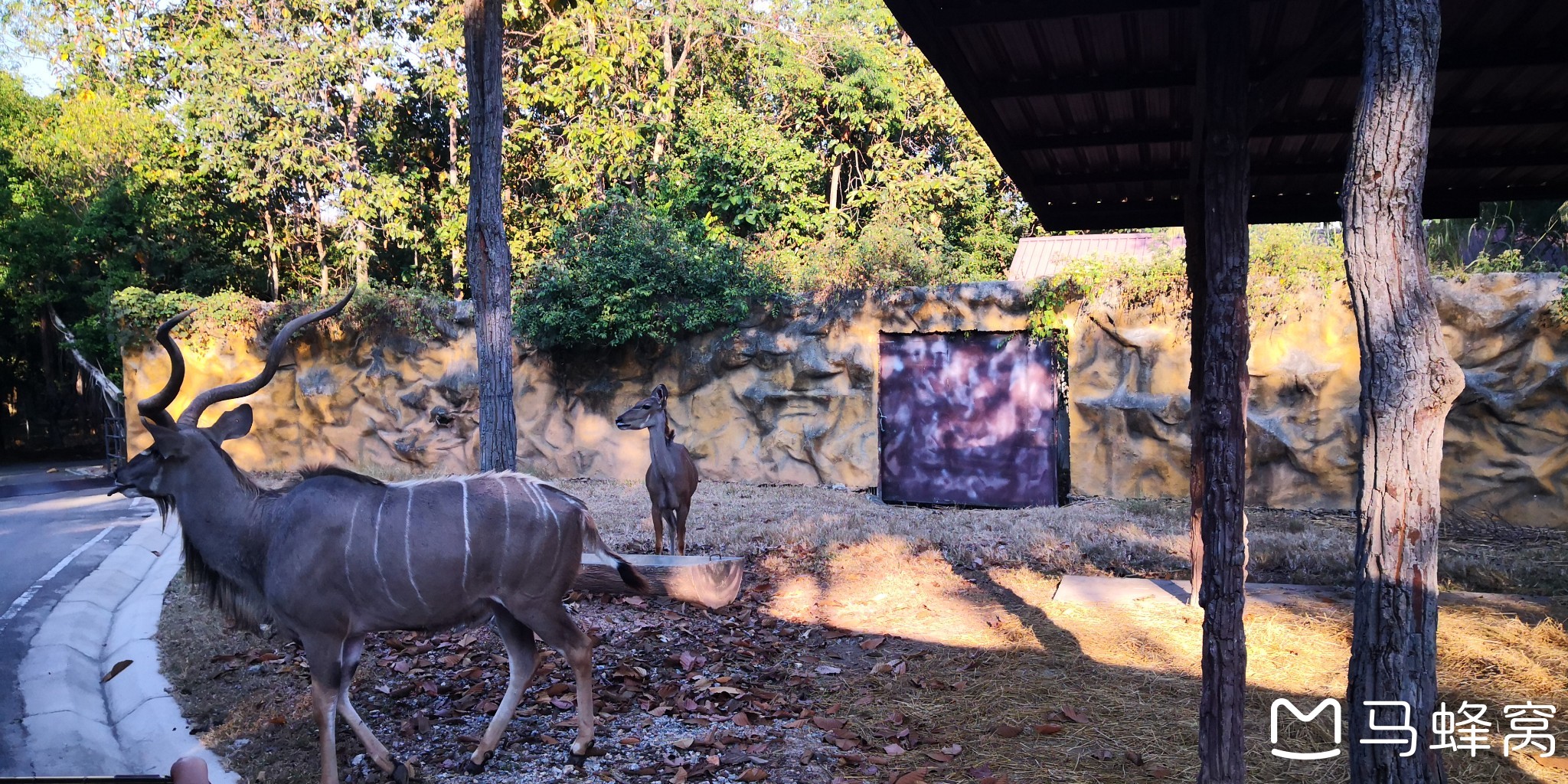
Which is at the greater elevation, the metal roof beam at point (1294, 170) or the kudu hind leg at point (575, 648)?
the metal roof beam at point (1294, 170)

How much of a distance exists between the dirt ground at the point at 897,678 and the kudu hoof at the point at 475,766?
71 millimetres

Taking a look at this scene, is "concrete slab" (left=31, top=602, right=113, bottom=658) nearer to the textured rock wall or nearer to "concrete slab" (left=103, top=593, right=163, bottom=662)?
"concrete slab" (left=103, top=593, right=163, bottom=662)

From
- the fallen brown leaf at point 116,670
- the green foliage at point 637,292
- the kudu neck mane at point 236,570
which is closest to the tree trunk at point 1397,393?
the kudu neck mane at point 236,570

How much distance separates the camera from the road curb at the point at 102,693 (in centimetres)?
434

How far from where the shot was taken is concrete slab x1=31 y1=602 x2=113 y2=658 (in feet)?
19.1

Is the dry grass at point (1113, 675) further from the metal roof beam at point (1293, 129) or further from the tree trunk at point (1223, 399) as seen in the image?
the metal roof beam at point (1293, 129)

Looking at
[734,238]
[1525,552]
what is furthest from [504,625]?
[734,238]

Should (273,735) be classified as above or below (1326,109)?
below

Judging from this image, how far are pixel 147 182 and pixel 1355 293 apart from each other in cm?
1981

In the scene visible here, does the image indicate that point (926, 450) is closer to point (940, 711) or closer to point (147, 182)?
point (940, 711)

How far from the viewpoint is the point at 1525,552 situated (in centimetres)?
771

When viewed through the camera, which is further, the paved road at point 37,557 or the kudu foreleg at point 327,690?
the paved road at point 37,557

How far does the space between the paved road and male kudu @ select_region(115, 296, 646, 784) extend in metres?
1.37

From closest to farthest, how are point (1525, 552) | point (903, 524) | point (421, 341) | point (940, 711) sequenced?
point (940, 711)
point (1525, 552)
point (903, 524)
point (421, 341)
